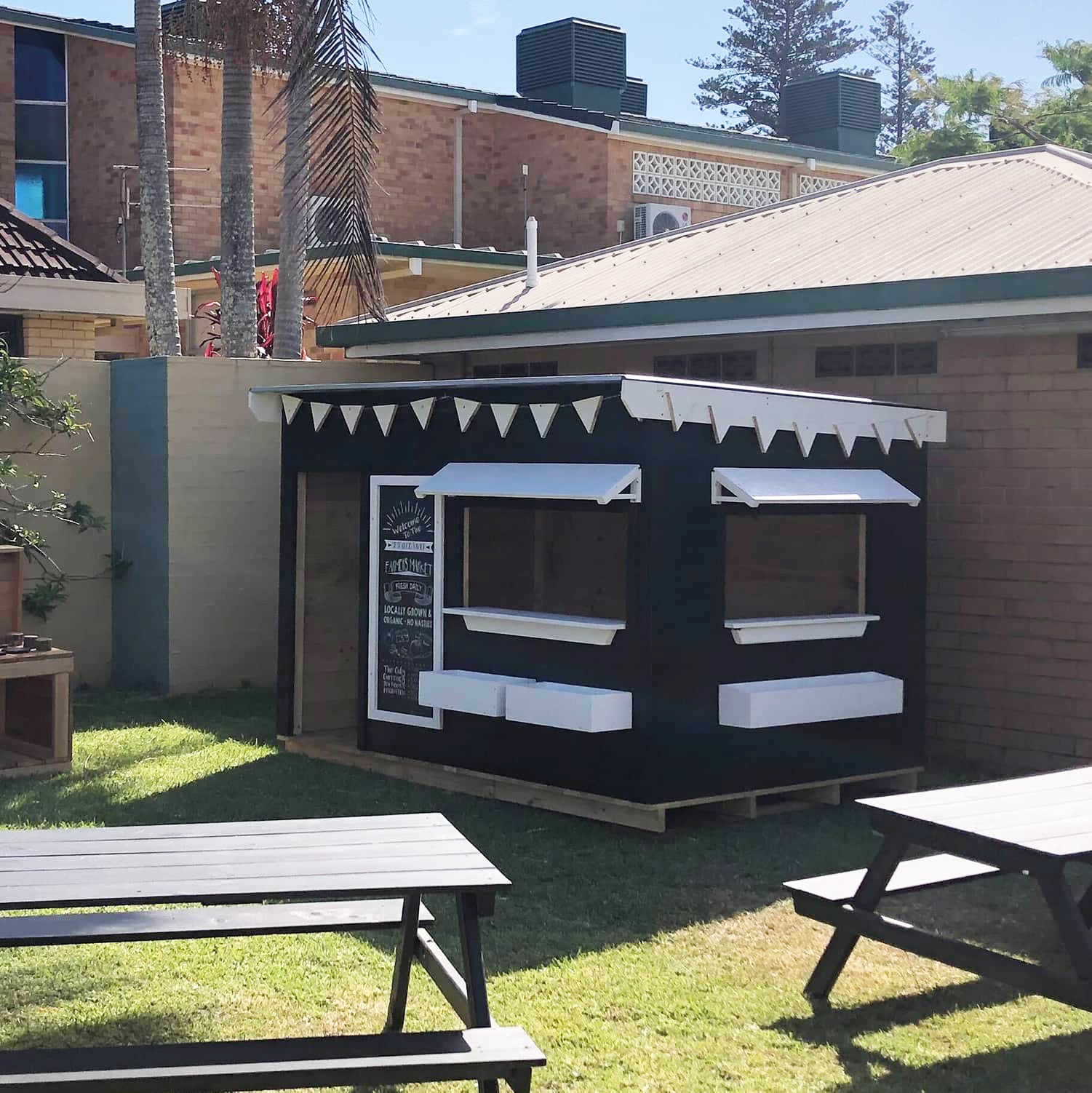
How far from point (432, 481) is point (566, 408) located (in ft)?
2.78

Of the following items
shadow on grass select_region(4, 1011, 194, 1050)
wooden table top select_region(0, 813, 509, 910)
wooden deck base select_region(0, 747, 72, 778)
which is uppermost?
wooden table top select_region(0, 813, 509, 910)

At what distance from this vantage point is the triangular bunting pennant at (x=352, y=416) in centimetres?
816

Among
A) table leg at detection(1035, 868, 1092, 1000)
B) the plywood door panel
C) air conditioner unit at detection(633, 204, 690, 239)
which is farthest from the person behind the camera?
air conditioner unit at detection(633, 204, 690, 239)

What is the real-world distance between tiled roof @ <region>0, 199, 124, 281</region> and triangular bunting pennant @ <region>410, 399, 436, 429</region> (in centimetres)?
732

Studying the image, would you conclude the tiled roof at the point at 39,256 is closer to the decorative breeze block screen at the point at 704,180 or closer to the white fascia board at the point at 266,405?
the white fascia board at the point at 266,405

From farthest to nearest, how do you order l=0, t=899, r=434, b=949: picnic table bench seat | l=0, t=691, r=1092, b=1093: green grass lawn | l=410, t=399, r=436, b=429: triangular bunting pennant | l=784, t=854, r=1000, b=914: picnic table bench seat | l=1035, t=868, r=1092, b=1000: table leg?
1. l=410, t=399, r=436, b=429: triangular bunting pennant
2. l=784, t=854, r=1000, b=914: picnic table bench seat
3. l=0, t=691, r=1092, b=1093: green grass lawn
4. l=1035, t=868, r=1092, b=1000: table leg
5. l=0, t=899, r=434, b=949: picnic table bench seat

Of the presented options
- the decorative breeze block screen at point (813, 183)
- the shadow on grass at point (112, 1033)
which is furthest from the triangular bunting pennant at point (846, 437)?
the decorative breeze block screen at point (813, 183)

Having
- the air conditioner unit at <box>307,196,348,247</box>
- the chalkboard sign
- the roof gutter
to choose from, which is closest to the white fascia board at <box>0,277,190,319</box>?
the air conditioner unit at <box>307,196,348,247</box>

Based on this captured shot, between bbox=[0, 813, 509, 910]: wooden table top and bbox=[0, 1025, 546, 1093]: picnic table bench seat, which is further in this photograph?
bbox=[0, 813, 509, 910]: wooden table top

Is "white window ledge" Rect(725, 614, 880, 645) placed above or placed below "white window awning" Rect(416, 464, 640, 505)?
below

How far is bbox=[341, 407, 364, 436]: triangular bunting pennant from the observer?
26.8ft

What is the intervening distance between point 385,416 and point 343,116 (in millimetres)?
4040

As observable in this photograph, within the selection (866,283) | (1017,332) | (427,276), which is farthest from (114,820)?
(427,276)

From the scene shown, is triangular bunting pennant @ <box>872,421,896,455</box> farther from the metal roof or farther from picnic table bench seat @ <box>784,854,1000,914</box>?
picnic table bench seat @ <box>784,854,1000,914</box>
